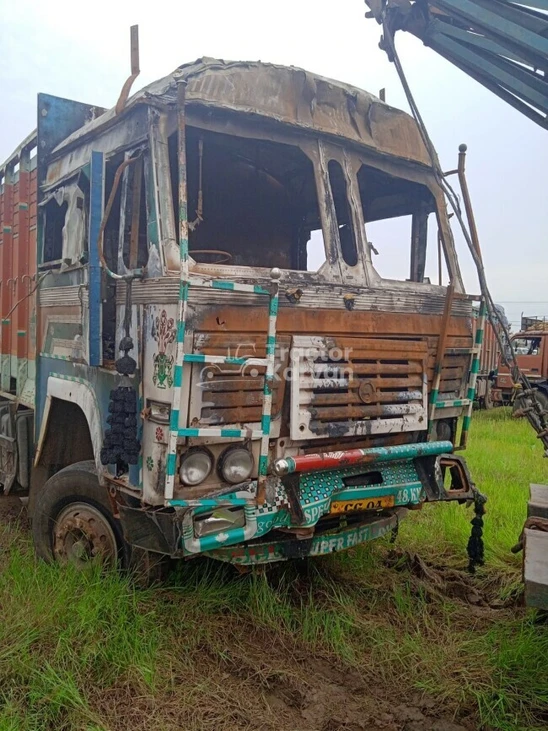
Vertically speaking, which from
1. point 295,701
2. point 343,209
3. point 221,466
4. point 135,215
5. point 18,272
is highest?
point 343,209

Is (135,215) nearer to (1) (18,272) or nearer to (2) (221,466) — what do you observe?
(2) (221,466)

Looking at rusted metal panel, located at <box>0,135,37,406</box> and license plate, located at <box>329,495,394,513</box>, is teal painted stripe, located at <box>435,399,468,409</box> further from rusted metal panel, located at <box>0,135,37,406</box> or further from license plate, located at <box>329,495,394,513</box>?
rusted metal panel, located at <box>0,135,37,406</box>

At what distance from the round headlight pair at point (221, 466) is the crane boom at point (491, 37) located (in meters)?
2.13

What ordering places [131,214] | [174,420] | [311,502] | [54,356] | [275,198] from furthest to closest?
1. [275,198]
2. [54,356]
3. [131,214]
4. [311,502]
5. [174,420]

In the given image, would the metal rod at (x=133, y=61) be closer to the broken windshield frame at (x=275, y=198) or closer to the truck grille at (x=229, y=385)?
the broken windshield frame at (x=275, y=198)

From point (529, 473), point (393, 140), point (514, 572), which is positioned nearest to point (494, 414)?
point (529, 473)

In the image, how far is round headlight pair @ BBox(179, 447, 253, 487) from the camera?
277 cm

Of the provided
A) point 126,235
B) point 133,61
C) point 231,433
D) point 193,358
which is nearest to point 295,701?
point 231,433

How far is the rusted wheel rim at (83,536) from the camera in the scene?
3.31 metres

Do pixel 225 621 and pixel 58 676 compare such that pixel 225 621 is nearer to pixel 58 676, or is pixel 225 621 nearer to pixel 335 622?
pixel 335 622

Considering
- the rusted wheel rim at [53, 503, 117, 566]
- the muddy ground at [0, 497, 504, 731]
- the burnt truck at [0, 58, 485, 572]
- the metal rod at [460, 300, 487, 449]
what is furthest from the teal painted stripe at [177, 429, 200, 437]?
the metal rod at [460, 300, 487, 449]

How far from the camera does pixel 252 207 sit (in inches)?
187

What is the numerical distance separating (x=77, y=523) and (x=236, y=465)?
3.83 ft

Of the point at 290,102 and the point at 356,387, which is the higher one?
the point at 290,102
